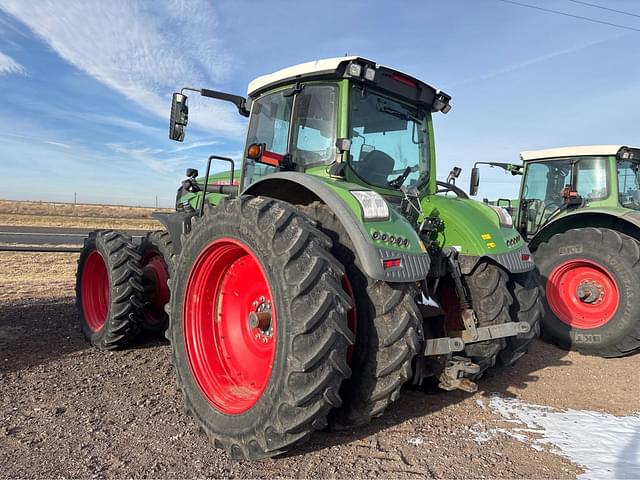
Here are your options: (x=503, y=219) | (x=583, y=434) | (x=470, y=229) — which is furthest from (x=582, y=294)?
(x=470, y=229)

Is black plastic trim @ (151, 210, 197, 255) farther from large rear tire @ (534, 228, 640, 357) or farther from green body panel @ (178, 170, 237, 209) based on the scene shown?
large rear tire @ (534, 228, 640, 357)

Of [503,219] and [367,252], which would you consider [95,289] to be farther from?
[503,219]

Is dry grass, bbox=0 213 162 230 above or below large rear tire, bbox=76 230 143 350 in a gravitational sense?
above

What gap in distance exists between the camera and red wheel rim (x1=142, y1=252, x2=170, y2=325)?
15.3ft

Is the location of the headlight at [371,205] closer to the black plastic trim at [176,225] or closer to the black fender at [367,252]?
the black fender at [367,252]

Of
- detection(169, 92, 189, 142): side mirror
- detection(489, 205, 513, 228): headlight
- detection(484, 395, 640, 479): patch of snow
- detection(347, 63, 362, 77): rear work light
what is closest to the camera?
detection(484, 395, 640, 479): patch of snow

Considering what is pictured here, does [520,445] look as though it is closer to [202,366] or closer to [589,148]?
[202,366]

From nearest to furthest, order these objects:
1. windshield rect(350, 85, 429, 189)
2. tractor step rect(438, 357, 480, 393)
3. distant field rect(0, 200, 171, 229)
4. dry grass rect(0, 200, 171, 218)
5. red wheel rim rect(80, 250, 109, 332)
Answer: tractor step rect(438, 357, 480, 393) < windshield rect(350, 85, 429, 189) < red wheel rim rect(80, 250, 109, 332) < distant field rect(0, 200, 171, 229) < dry grass rect(0, 200, 171, 218)

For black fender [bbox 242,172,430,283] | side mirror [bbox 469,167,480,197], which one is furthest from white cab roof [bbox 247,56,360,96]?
side mirror [bbox 469,167,480,197]

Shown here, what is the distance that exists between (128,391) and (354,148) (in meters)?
2.51

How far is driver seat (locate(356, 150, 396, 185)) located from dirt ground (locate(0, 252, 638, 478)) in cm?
168

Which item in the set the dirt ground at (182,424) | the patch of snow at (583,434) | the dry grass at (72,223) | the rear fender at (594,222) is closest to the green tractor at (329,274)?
the dirt ground at (182,424)

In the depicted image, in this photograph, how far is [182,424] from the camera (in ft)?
9.38

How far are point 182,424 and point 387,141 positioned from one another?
256 cm
